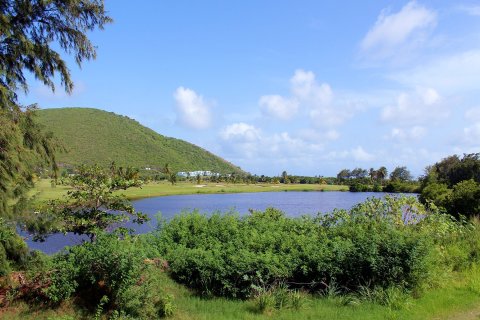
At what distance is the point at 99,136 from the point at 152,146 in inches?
778

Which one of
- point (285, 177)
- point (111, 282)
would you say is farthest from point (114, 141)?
point (111, 282)

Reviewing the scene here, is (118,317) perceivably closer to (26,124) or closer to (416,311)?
(26,124)

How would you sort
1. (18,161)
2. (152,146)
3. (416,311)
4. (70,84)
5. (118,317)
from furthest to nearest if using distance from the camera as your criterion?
(152,146) → (70,84) → (416,311) → (18,161) → (118,317)

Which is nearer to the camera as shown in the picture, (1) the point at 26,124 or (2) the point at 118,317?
(2) the point at 118,317

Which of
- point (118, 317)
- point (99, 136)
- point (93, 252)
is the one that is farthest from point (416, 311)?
point (99, 136)

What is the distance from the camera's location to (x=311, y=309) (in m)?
6.87

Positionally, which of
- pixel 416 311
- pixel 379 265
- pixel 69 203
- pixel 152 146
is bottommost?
pixel 416 311

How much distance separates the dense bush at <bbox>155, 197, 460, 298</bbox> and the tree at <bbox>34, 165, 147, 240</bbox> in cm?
107

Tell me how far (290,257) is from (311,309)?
1005 mm

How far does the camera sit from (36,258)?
7.37 metres

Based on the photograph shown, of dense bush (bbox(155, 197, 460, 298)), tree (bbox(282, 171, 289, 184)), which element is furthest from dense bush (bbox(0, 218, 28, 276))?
tree (bbox(282, 171, 289, 184))

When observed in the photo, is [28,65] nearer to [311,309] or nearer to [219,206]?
[311,309]

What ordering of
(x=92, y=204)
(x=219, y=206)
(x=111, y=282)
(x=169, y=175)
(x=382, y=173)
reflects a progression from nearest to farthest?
1. (x=111, y=282)
2. (x=92, y=204)
3. (x=219, y=206)
4. (x=169, y=175)
5. (x=382, y=173)

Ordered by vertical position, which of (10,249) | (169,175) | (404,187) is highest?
(169,175)
